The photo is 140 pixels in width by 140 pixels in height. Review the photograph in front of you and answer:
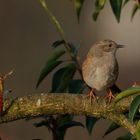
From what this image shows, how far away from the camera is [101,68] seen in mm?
4230

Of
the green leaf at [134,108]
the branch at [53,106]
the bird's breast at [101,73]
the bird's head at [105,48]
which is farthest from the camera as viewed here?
the bird's head at [105,48]

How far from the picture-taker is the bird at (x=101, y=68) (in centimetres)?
395

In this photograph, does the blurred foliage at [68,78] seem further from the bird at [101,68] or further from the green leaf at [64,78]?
the bird at [101,68]

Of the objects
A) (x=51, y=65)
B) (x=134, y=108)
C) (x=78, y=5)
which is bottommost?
(x=134, y=108)

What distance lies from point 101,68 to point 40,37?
620 cm

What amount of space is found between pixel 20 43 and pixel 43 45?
1.40 feet

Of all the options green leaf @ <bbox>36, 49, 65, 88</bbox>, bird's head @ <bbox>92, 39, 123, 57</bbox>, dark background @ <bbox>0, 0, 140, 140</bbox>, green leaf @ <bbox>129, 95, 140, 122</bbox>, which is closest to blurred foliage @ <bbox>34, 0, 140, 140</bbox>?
green leaf @ <bbox>36, 49, 65, 88</bbox>

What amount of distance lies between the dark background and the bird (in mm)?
4321

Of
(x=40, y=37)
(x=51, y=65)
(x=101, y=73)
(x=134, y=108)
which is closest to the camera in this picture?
(x=134, y=108)

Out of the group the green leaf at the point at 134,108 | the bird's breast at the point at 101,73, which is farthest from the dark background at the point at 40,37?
the green leaf at the point at 134,108

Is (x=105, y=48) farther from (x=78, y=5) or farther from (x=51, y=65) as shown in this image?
(x=78, y=5)

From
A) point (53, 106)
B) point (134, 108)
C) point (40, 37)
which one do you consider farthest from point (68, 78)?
point (40, 37)

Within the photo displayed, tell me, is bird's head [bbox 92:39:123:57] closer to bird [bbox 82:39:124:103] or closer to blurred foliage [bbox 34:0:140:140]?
bird [bbox 82:39:124:103]

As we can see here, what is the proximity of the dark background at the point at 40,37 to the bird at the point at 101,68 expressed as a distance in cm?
432
